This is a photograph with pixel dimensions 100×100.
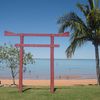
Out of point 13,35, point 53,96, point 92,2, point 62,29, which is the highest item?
point 92,2

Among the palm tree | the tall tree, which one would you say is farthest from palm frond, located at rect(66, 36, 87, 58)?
the tall tree

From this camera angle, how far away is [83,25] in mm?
22609

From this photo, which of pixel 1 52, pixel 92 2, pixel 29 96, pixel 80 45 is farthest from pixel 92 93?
pixel 1 52

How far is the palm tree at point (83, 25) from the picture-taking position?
22125 millimetres

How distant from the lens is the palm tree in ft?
72.6

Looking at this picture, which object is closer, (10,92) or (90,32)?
(10,92)

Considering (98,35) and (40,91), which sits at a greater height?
(98,35)

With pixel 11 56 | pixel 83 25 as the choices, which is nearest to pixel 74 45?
pixel 83 25

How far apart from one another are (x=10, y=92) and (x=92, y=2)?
10.7 metres

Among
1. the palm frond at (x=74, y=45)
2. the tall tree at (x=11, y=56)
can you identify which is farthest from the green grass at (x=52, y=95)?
the tall tree at (x=11, y=56)

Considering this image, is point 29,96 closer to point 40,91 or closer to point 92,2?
point 40,91

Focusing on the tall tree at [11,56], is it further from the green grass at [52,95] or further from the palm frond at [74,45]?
the green grass at [52,95]

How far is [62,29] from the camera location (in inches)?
901

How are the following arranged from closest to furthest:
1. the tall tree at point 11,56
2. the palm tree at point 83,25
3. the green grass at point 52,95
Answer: the green grass at point 52,95 < the palm tree at point 83,25 < the tall tree at point 11,56
